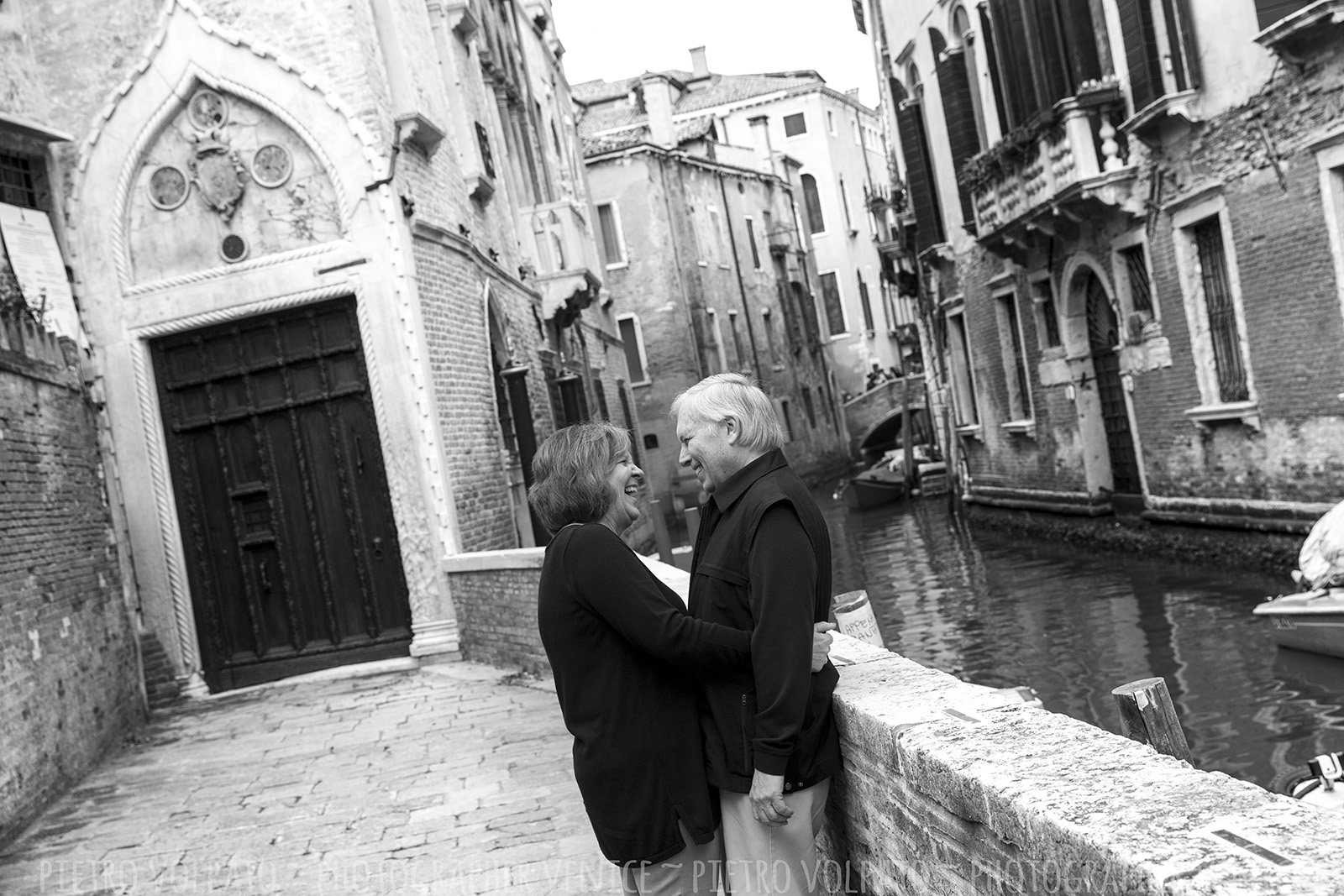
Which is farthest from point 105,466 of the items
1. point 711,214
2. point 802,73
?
point 802,73

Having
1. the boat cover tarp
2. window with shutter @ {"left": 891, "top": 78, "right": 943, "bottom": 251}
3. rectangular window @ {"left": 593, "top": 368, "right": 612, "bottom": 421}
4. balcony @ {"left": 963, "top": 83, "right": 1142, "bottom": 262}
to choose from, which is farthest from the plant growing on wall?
rectangular window @ {"left": 593, "top": 368, "right": 612, "bottom": 421}

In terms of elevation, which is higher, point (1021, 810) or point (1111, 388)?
point (1111, 388)

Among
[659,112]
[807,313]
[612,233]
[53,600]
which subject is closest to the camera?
[53,600]

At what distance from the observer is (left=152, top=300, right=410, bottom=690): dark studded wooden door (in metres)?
11.3

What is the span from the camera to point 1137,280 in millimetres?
14938

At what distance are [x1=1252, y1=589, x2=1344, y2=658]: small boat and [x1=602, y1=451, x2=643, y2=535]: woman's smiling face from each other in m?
6.95

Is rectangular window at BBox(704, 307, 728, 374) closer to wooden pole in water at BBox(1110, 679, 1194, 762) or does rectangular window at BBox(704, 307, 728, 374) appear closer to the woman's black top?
wooden pole in water at BBox(1110, 679, 1194, 762)

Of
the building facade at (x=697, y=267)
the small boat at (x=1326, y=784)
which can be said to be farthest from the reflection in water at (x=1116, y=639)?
the building facade at (x=697, y=267)

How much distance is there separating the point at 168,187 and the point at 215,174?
1.39 ft

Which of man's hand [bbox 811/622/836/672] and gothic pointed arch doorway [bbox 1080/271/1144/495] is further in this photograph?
gothic pointed arch doorway [bbox 1080/271/1144/495]

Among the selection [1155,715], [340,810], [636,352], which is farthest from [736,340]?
[1155,715]

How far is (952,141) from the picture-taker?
1919cm

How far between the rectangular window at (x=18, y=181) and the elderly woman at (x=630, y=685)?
921cm

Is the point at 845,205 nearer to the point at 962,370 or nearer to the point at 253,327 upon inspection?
the point at 962,370
